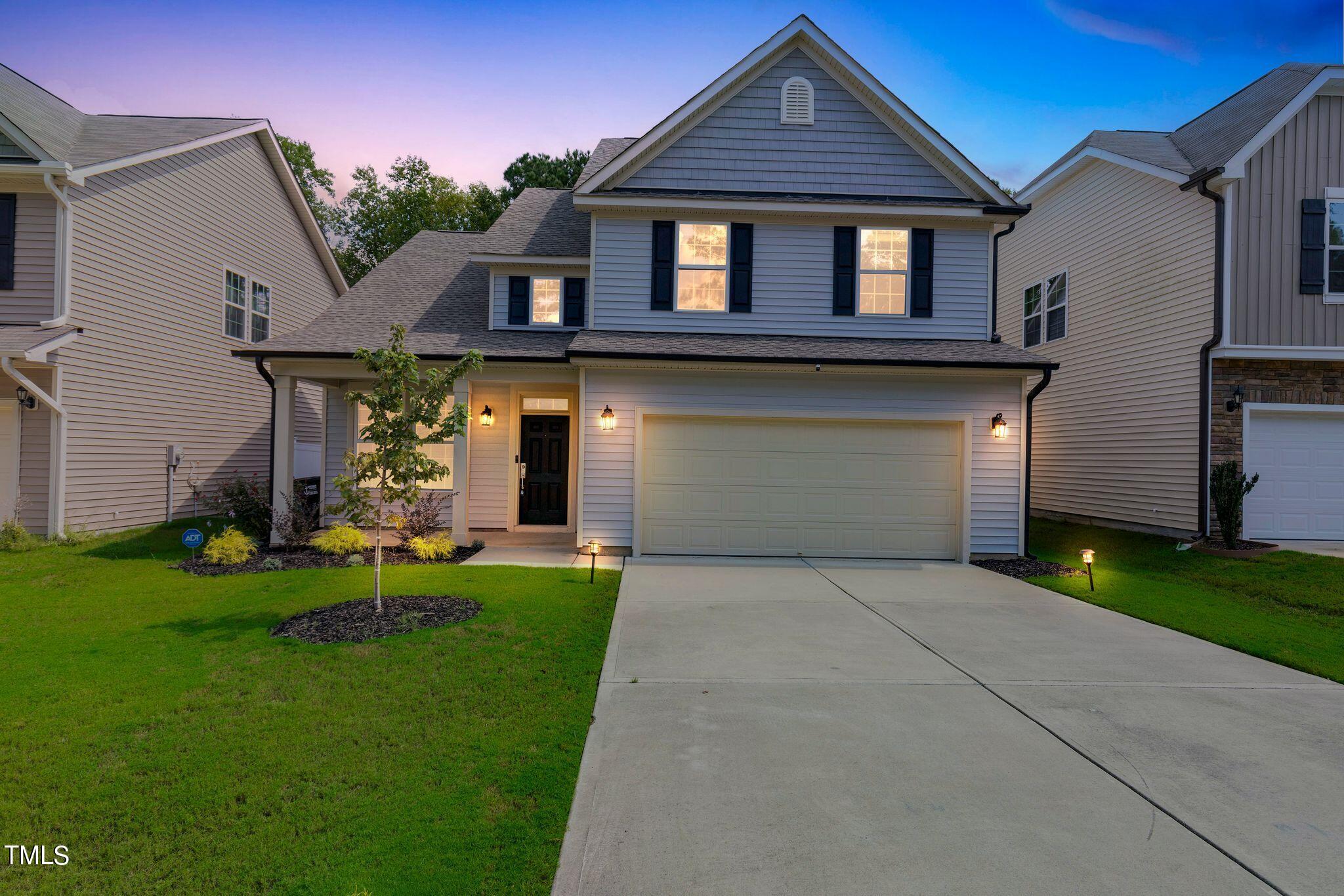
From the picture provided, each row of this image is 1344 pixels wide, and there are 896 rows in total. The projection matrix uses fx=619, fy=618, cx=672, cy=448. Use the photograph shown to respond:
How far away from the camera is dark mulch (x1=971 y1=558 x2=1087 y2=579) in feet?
30.8

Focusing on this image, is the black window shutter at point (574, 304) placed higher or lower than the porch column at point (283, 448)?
higher

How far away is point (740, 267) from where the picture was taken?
10789 mm

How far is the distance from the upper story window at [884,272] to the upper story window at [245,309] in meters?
13.6

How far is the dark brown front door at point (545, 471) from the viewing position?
12.4m

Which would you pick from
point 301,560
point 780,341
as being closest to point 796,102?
point 780,341

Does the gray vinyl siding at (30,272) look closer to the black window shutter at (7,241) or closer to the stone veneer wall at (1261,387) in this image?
the black window shutter at (7,241)

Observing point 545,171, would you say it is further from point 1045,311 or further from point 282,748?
point 282,748

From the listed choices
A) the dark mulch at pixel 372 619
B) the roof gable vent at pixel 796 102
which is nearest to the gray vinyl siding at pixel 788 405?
the dark mulch at pixel 372 619

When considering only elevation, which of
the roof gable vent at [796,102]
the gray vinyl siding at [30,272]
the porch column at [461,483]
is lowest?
the porch column at [461,483]

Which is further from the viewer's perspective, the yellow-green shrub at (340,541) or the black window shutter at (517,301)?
the black window shutter at (517,301)

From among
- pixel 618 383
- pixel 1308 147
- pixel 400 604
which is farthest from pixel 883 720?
pixel 1308 147

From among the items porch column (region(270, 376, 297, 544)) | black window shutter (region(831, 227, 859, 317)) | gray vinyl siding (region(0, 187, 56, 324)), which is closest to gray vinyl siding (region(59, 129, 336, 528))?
gray vinyl siding (region(0, 187, 56, 324))

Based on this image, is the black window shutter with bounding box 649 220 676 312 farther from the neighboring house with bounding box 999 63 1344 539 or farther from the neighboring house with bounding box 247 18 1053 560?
the neighboring house with bounding box 999 63 1344 539

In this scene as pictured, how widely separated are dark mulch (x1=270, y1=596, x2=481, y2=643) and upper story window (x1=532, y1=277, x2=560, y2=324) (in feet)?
21.6
